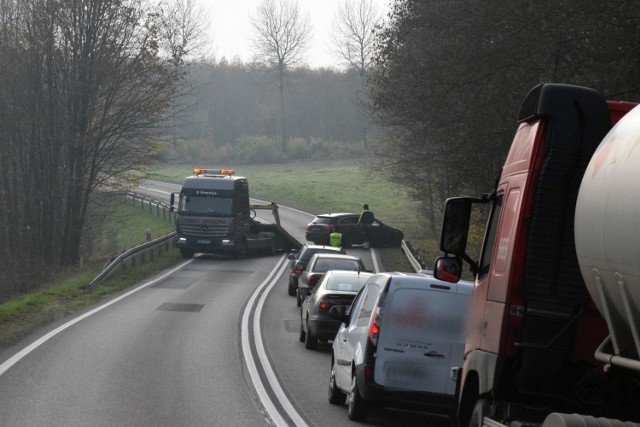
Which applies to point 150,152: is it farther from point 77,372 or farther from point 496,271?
point 496,271

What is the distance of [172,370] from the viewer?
16.1 metres

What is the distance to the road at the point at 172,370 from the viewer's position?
12.5 meters

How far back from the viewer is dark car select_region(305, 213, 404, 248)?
152ft

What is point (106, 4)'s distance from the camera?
38219 millimetres

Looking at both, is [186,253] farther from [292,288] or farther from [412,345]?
[412,345]

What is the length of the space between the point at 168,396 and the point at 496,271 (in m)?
7.20

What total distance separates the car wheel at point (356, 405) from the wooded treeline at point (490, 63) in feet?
22.6

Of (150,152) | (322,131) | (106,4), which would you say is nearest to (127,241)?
(150,152)

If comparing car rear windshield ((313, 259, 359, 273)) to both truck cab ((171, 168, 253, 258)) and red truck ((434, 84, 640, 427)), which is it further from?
red truck ((434, 84, 640, 427))

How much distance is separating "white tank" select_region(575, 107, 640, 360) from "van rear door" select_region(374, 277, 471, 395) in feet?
19.4

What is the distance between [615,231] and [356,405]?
7.27m

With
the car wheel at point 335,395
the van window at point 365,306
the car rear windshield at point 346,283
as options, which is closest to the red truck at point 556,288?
the van window at point 365,306

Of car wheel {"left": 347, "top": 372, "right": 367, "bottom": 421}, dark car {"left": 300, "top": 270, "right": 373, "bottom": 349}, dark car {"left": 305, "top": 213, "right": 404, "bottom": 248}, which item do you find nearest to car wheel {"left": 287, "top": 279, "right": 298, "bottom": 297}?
dark car {"left": 300, "top": 270, "right": 373, "bottom": 349}

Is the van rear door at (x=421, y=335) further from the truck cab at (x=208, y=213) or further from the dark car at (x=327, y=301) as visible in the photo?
the truck cab at (x=208, y=213)
